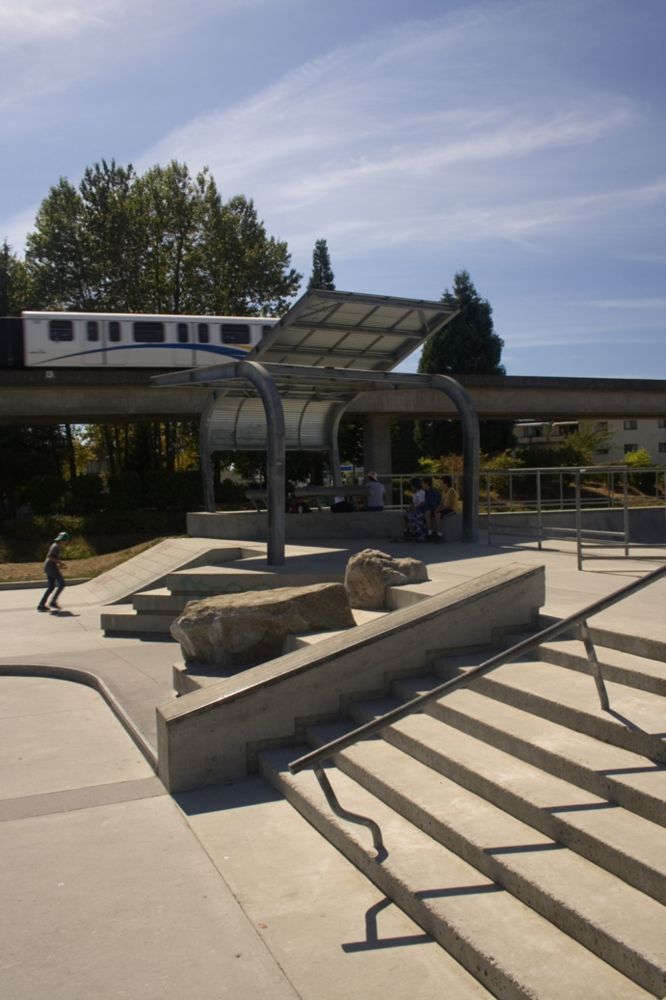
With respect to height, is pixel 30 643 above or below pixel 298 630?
below

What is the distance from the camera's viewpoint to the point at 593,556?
12211mm

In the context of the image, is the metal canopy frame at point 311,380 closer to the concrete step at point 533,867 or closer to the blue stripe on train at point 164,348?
the concrete step at point 533,867

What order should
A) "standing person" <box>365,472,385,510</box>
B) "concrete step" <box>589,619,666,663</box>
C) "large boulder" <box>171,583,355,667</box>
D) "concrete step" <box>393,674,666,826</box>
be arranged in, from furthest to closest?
"standing person" <box>365,472,385,510</box>, "large boulder" <box>171,583,355,667</box>, "concrete step" <box>589,619,666,663</box>, "concrete step" <box>393,674,666,826</box>

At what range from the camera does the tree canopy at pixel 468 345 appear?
5272cm

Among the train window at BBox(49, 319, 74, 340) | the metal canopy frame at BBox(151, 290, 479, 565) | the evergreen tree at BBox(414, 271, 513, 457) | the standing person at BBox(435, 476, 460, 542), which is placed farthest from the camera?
the evergreen tree at BBox(414, 271, 513, 457)

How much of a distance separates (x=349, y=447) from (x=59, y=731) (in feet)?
141

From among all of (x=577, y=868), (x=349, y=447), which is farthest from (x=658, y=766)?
(x=349, y=447)

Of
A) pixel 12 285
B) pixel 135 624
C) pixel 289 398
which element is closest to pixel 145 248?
pixel 12 285

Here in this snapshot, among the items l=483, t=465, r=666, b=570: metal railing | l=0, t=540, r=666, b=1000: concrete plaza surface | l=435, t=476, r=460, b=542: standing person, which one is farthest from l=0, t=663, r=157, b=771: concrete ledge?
l=435, t=476, r=460, b=542: standing person

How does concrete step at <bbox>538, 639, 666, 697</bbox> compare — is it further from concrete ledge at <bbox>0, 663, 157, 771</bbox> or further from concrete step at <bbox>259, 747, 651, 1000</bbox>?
concrete ledge at <bbox>0, 663, 157, 771</bbox>

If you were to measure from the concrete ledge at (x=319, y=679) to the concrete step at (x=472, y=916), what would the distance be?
A: 1.11m

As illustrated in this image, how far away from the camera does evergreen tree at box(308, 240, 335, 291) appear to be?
60062 mm

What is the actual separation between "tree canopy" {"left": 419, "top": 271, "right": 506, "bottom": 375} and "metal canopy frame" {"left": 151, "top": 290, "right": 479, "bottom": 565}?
3366 cm

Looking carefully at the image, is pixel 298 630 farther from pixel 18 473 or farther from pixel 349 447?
pixel 349 447
